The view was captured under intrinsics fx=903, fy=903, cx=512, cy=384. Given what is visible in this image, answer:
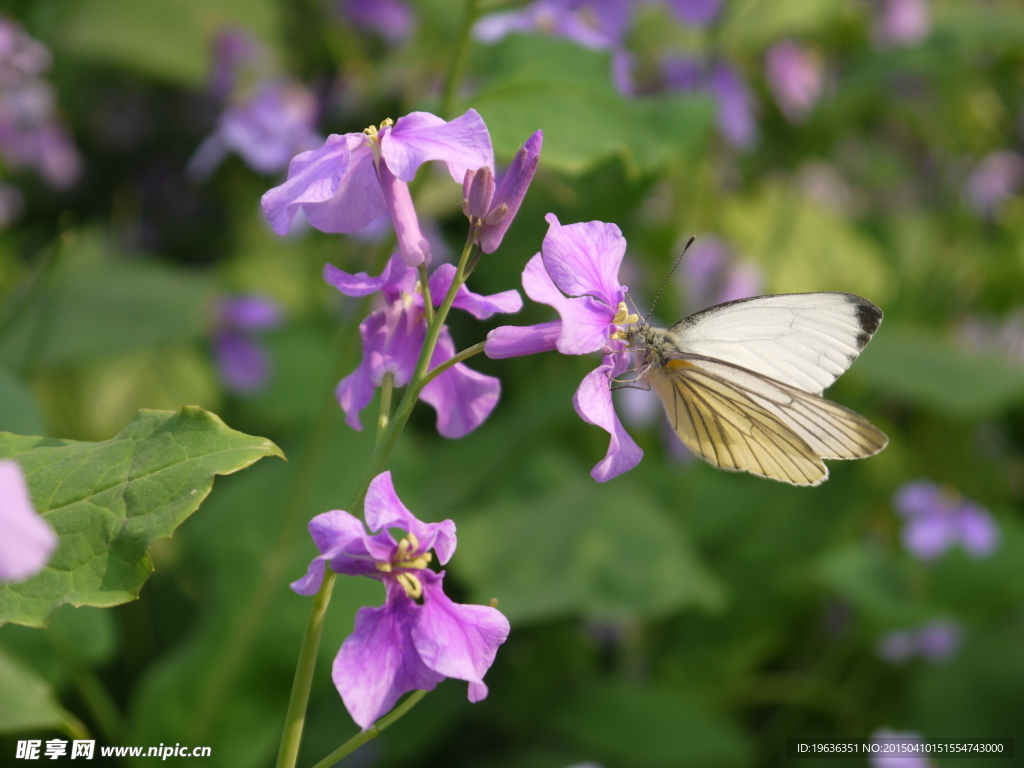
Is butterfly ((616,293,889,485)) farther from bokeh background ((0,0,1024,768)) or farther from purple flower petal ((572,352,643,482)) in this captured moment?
bokeh background ((0,0,1024,768))

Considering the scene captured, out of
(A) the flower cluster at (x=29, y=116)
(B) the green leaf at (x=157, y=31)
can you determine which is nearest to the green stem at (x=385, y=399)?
(A) the flower cluster at (x=29, y=116)

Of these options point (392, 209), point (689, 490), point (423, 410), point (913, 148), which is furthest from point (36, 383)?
point (913, 148)

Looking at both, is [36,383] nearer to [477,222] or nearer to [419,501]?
[419,501]

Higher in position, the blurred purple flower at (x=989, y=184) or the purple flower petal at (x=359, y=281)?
the purple flower petal at (x=359, y=281)

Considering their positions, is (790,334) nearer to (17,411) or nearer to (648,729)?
(17,411)

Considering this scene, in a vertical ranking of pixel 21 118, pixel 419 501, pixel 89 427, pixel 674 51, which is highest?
pixel 674 51

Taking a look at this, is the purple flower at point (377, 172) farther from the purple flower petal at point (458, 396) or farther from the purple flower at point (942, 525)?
the purple flower at point (942, 525)

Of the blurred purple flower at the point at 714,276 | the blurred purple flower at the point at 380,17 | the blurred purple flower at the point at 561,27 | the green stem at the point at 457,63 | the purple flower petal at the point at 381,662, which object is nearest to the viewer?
the purple flower petal at the point at 381,662
